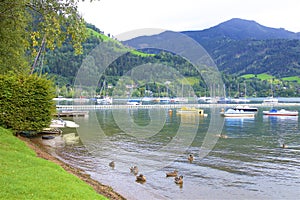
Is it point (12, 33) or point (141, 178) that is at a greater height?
point (12, 33)

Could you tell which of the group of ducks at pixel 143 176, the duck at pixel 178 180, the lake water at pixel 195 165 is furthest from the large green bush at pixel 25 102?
the duck at pixel 178 180

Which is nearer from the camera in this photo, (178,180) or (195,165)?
(178,180)

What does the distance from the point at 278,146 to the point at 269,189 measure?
17487 millimetres

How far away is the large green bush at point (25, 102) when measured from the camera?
27.0 metres

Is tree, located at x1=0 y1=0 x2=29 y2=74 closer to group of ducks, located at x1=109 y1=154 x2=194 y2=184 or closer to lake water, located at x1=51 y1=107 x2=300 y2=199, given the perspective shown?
lake water, located at x1=51 y1=107 x2=300 y2=199

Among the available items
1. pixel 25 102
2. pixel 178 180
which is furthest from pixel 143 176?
pixel 25 102

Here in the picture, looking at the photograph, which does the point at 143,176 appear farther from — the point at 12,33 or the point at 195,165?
the point at 12,33

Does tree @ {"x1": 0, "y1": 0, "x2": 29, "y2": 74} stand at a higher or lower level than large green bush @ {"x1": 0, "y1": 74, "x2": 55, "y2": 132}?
higher

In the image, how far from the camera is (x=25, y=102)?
2803 cm

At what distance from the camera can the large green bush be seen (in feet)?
88.7

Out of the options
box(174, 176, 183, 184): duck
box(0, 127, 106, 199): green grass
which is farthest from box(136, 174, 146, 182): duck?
box(0, 127, 106, 199): green grass

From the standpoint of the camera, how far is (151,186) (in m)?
18.8

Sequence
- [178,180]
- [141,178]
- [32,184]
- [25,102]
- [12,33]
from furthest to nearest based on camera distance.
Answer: [25,102] < [12,33] < [141,178] < [178,180] < [32,184]

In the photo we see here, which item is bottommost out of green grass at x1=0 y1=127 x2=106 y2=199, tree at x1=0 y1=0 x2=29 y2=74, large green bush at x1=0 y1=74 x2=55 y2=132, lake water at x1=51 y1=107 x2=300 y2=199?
lake water at x1=51 y1=107 x2=300 y2=199
